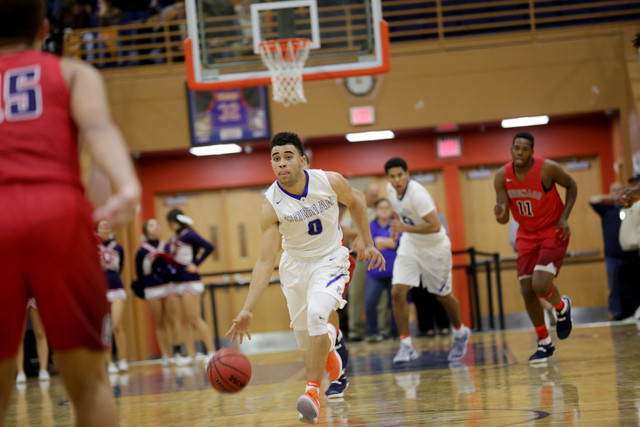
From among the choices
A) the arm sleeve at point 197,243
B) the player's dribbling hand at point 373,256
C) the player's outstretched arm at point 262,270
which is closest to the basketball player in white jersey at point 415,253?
the player's dribbling hand at point 373,256

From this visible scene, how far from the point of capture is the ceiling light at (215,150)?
12.4m

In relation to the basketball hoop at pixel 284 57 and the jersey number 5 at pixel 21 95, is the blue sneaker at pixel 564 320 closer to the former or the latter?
the basketball hoop at pixel 284 57

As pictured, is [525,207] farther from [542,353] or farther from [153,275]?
[153,275]

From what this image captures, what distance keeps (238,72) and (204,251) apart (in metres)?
2.57

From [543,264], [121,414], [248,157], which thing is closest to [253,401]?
[121,414]

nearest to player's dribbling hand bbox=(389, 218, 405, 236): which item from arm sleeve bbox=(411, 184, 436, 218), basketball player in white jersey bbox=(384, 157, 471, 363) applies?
basketball player in white jersey bbox=(384, 157, 471, 363)

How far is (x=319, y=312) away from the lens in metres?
4.49

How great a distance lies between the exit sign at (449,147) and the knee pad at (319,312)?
8620mm

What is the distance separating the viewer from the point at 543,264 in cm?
630

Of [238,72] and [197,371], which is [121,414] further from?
[238,72]

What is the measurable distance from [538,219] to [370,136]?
6347mm

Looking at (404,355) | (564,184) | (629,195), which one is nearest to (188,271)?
(404,355)

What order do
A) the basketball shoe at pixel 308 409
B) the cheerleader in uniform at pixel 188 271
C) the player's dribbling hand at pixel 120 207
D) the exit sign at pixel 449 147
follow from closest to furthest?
1. the player's dribbling hand at pixel 120 207
2. the basketball shoe at pixel 308 409
3. the cheerleader in uniform at pixel 188 271
4. the exit sign at pixel 449 147

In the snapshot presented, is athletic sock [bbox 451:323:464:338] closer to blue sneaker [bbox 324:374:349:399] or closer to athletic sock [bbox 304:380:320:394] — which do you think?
blue sneaker [bbox 324:374:349:399]
